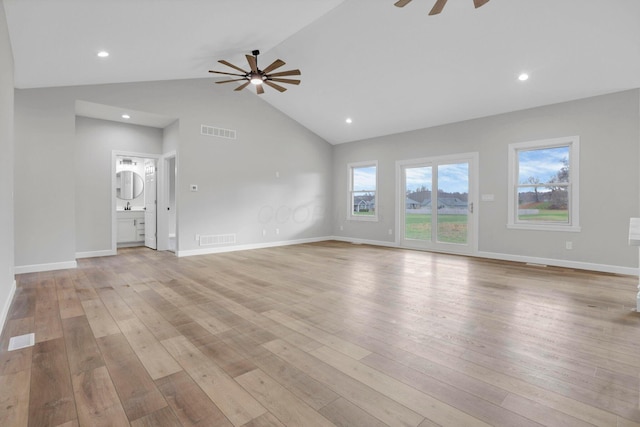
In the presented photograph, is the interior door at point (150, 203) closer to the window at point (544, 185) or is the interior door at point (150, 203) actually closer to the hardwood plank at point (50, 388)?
the hardwood plank at point (50, 388)

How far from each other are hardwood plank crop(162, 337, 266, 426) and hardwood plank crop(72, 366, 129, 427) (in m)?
0.40

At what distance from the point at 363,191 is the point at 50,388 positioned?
7360 millimetres

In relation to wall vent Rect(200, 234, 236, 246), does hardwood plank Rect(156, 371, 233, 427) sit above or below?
below

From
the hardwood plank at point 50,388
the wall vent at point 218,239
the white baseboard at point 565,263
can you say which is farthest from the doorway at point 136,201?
the white baseboard at point 565,263

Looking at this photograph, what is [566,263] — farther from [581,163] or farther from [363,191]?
[363,191]

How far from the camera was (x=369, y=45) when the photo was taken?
15.8 feet

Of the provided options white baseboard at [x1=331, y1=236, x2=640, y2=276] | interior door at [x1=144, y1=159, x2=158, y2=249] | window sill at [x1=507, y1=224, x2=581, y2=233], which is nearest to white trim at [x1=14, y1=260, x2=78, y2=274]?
interior door at [x1=144, y1=159, x2=158, y2=249]

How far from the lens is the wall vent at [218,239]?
6473mm

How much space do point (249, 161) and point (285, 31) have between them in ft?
10.8

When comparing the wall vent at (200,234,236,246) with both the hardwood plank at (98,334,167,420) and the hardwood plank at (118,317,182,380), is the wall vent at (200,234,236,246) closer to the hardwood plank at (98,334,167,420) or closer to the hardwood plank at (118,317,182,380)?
the hardwood plank at (118,317,182,380)

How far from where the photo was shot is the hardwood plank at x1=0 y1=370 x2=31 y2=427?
1.51 m

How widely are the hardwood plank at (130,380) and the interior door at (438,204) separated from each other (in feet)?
20.1

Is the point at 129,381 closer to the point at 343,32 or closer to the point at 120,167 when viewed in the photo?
the point at 343,32

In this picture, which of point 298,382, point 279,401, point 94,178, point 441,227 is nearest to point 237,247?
point 94,178
